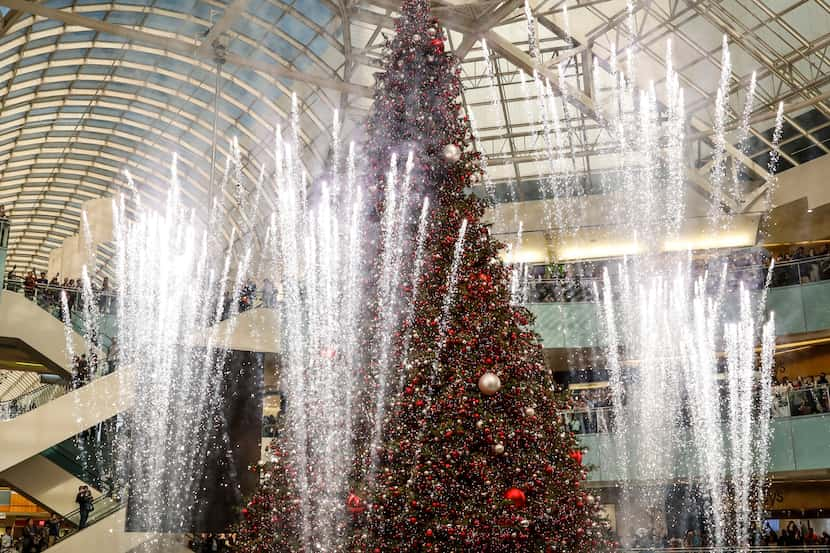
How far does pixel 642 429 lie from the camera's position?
17.5 m

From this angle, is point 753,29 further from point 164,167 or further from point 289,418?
point 164,167

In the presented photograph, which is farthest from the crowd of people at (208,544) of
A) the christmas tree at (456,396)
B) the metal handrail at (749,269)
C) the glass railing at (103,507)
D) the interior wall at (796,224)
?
the interior wall at (796,224)

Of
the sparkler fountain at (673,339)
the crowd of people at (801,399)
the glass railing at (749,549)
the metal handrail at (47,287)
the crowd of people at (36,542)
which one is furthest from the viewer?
the sparkler fountain at (673,339)

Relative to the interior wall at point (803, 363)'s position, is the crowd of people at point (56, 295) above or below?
above

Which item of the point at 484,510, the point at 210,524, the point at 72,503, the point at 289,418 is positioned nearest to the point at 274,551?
the point at 289,418

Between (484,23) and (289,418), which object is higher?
(484,23)

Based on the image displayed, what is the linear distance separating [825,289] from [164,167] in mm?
27726

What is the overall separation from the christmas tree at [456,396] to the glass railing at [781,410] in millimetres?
8538

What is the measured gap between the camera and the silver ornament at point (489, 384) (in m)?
6.23

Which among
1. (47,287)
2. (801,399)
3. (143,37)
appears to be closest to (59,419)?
(47,287)

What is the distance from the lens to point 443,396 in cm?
626

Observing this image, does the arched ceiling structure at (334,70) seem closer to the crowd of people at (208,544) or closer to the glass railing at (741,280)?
the glass railing at (741,280)

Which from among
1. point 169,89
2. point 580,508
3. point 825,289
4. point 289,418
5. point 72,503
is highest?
point 169,89

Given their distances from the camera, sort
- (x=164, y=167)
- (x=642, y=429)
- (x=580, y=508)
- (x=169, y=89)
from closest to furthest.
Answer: (x=580, y=508) < (x=642, y=429) < (x=169, y=89) < (x=164, y=167)
